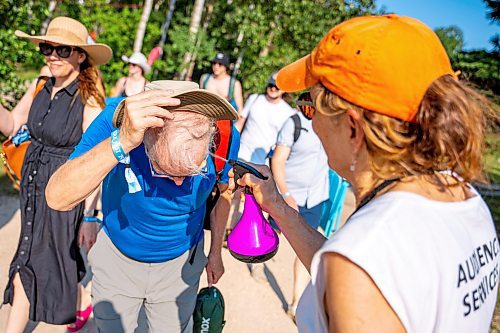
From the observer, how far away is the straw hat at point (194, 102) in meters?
1.71

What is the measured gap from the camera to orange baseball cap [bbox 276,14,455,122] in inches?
40.3

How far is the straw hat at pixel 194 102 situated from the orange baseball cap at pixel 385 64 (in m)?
0.72

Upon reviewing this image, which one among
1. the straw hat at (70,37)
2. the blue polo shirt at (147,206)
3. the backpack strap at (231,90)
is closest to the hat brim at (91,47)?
the straw hat at (70,37)

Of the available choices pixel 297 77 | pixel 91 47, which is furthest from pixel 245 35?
pixel 297 77

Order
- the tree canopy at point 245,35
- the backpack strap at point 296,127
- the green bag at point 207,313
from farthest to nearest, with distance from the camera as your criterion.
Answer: the tree canopy at point 245,35
the backpack strap at point 296,127
the green bag at point 207,313

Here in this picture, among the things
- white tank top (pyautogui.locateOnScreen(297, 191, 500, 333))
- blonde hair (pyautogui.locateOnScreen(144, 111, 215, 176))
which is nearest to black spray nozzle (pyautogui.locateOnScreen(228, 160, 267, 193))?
blonde hair (pyautogui.locateOnScreen(144, 111, 215, 176))

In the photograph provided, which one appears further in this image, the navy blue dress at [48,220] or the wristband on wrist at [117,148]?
the navy blue dress at [48,220]

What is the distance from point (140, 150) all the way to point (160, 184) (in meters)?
0.18

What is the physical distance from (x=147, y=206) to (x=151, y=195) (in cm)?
6

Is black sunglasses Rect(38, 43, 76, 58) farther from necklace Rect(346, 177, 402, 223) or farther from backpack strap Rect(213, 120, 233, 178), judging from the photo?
necklace Rect(346, 177, 402, 223)

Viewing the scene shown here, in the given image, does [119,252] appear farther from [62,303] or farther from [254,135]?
[254,135]

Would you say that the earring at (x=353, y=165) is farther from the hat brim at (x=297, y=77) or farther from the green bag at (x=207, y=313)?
the green bag at (x=207, y=313)

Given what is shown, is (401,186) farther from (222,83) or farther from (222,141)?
(222,83)

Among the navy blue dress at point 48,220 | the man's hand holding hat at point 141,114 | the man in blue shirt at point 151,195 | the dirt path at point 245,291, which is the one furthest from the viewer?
the dirt path at point 245,291
